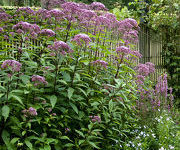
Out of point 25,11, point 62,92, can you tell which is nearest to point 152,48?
point 25,11

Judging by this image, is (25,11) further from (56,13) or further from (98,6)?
(98,6)

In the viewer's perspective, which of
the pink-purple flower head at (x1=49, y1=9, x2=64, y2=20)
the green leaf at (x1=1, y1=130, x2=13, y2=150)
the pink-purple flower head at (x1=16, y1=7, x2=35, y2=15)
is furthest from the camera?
the pink-purple flower head at (x1=16, y1=7, x2=35, y2=15)

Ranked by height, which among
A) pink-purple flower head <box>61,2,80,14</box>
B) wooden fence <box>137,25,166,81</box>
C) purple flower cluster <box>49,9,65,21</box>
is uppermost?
pink-purple flower head <box>61,2,80,14</box>

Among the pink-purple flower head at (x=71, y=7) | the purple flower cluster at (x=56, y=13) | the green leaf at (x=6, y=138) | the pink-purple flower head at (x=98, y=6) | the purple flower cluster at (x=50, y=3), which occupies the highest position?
the purple flower cluster at (x=50, y=3)

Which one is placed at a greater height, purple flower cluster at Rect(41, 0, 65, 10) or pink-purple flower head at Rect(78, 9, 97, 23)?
purple flower cluster at Rect(41, 0, 65, 10)

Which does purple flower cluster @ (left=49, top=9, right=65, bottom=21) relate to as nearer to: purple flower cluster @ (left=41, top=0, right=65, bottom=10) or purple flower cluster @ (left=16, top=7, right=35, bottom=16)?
purple flower cluster @ (left=16, top=7, right=35, bottom=16)

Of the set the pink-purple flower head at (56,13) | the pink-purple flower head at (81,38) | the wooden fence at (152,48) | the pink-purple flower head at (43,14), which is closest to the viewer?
the pink-purple flower head at (81,38)

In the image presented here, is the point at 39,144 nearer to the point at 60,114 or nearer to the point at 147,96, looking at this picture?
the point at 60,114

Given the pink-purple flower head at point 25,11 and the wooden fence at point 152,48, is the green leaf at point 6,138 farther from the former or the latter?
the wooden fence at point 152,48

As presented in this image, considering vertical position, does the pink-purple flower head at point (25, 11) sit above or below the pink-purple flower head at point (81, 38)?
above

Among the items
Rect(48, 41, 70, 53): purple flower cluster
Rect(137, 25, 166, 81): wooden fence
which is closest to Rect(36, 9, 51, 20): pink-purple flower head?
Rect(48, 41, 70, 53): purple flower cluster

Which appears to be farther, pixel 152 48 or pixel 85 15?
pixel 152 48

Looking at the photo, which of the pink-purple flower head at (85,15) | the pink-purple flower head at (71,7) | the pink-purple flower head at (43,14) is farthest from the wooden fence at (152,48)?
the pink-purple flower head at (71,7)

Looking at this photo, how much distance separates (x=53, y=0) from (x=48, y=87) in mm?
1557
